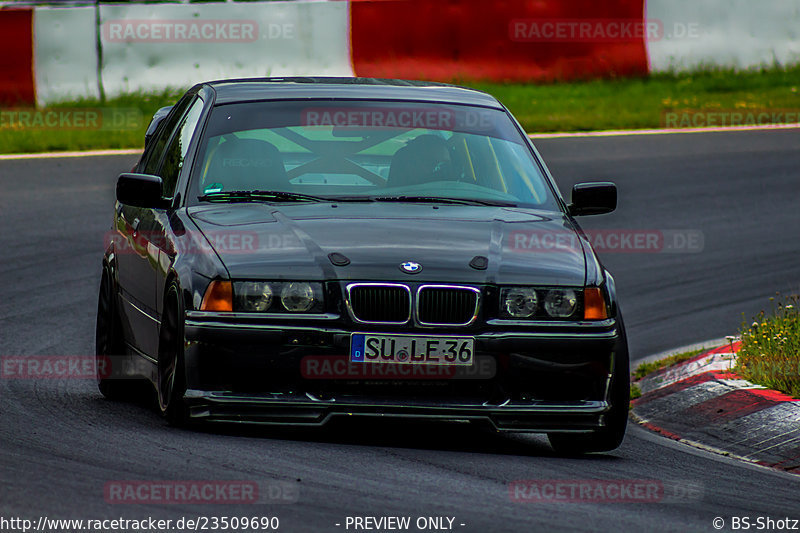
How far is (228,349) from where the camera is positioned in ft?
20.5

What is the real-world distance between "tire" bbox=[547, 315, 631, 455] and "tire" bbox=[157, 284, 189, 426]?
5.44ft

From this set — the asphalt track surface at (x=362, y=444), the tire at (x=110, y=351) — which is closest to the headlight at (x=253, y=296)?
the asphalt track surface at (x=362, y=444)

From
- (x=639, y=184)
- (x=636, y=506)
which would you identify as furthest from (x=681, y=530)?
(x=639, y=184)

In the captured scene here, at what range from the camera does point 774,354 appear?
8.46 m

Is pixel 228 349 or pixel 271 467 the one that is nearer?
pixel 271 467

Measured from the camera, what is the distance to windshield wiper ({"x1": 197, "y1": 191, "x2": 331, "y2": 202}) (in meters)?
7.16

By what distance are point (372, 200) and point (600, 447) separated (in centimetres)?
150

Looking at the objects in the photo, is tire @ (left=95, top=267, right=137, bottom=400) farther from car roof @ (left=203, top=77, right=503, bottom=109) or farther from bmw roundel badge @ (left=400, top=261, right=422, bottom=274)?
bmw roundel badge @ (left=400, top=261, right=422, bottom=274)

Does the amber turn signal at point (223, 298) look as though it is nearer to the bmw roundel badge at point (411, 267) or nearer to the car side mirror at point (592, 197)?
the bmw roundel badge at point (411, 267)

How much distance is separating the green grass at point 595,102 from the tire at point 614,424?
1042 centimetres

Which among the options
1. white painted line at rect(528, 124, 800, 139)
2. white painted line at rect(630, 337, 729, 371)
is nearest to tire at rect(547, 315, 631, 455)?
white painted line at rect(630, 337, 729, 371)

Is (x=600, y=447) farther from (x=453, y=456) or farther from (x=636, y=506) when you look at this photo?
(x=636, y=506)

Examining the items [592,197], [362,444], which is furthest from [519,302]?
[592,197]

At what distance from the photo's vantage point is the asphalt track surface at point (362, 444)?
521 cm
